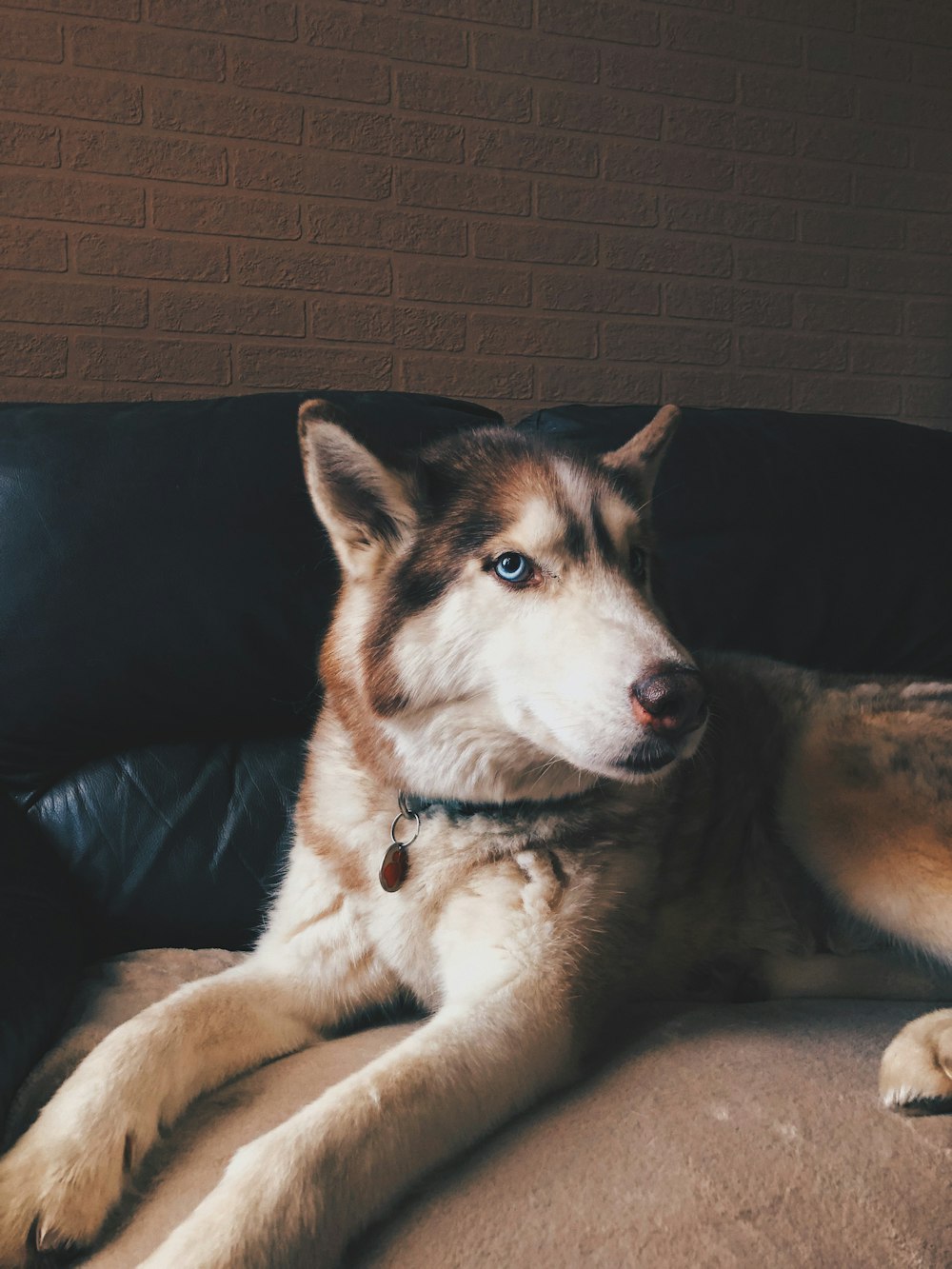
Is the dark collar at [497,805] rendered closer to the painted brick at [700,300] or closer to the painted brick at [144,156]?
the painted brick at [144,156]

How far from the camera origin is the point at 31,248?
2893 mm

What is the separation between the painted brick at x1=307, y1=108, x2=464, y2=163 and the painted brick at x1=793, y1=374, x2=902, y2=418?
4.85 feet

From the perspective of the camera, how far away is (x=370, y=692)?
1401 mm

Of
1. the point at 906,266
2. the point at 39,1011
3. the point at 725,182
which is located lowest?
the point at 39,1011

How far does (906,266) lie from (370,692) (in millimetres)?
3295

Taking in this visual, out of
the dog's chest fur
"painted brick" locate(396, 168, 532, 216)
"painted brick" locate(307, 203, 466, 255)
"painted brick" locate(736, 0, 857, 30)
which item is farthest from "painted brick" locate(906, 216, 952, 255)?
the dog's chest fur

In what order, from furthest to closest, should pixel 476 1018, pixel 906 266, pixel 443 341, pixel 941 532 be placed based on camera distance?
pixel 906 266
pixel 443 341
pixel 941 532
pixel 476 1018

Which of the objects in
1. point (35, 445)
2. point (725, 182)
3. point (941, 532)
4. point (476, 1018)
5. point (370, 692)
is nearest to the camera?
point (476, 1018)

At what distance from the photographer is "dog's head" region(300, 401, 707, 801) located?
1.20 metres

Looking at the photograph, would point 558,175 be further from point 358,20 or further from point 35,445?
point 35,445

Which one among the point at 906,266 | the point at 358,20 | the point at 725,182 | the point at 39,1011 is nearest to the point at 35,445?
the point at 39,1011

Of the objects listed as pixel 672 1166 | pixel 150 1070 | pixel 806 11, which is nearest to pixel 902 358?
pixel 806 11

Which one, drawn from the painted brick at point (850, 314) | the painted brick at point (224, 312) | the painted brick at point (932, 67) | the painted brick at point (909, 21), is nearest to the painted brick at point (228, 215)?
the painted brick at point (224, 312)

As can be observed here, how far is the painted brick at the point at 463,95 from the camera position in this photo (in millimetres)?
3189
